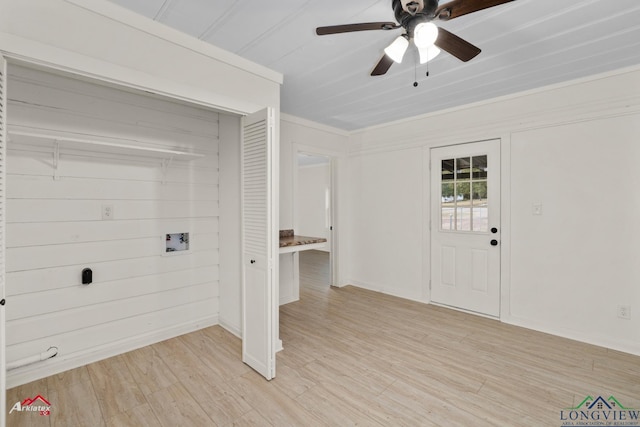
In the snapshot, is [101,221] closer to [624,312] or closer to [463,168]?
[463,168]

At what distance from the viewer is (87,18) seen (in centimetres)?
171

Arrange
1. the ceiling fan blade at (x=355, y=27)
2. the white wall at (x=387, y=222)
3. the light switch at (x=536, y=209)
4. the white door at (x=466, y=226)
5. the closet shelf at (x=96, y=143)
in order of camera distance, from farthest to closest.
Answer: the white wall at (x=387, y=222) → the white door at (x=466, y=226) → the light switch at (x=536, y=209) → the closet shelf at (x=96, y=143) → the ceiling fan blade at (x=355, y=27)

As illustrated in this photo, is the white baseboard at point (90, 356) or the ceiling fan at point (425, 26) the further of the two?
the white baseboard at point (90, 356)

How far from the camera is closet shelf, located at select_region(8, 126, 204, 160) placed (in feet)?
6.88

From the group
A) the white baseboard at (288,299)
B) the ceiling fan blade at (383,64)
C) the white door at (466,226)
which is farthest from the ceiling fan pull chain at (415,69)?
the white baseboard at (288,299)

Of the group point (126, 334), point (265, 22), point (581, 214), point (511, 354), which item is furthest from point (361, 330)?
point (265, 22)

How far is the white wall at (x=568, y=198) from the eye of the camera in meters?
2.68

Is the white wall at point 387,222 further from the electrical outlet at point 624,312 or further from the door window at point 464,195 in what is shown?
the electrical outlet at point 624,312

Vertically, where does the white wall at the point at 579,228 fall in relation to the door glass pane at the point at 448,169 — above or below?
below

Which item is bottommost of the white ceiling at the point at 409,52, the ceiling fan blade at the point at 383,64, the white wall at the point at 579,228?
the white wall at the point at 579,228

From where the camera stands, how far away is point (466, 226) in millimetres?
3654

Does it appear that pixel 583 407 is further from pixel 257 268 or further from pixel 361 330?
pixel 257 268

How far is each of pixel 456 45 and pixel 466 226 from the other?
2.46 meters

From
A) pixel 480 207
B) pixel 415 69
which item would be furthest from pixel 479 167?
pixel 415 69
